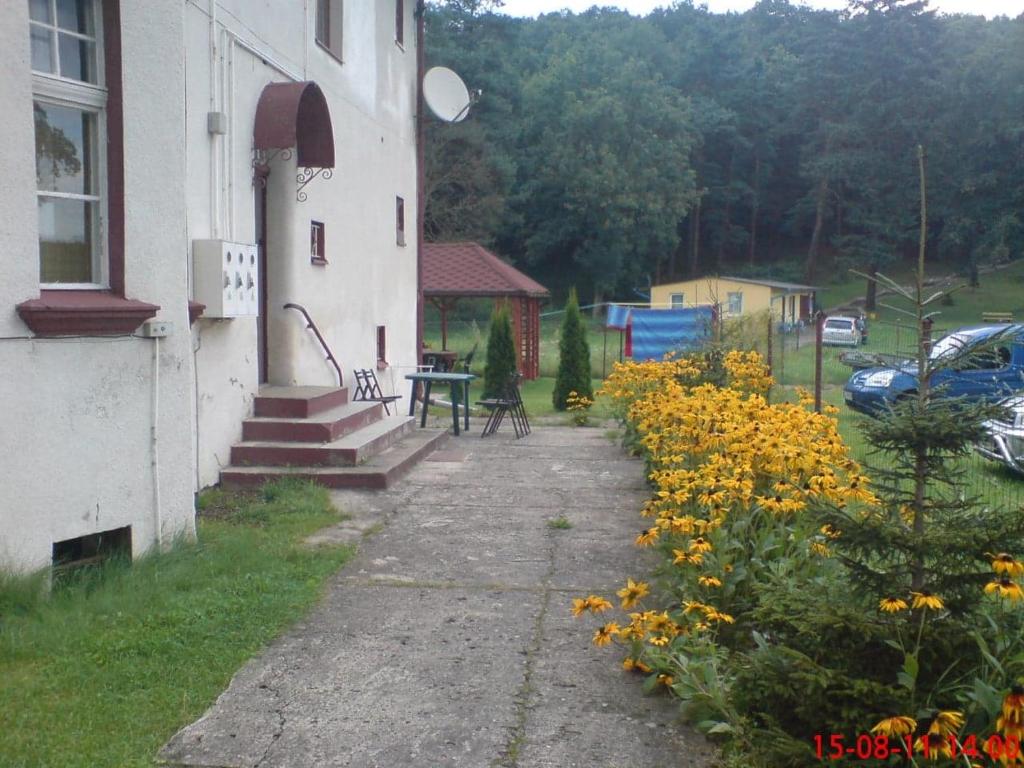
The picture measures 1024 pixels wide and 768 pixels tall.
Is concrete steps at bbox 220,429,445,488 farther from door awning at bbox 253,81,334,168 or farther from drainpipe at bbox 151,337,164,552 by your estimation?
door awning at bbox 253,81,334,168

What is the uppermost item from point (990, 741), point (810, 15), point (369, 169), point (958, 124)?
point (810, 15)

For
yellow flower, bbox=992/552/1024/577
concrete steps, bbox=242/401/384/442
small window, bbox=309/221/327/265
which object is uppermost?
small window, bbox=309/221/327/265

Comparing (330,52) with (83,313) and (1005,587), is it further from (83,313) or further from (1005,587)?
(1005,587)

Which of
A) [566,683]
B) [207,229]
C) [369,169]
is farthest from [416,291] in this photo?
[566,683]

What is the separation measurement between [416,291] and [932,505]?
44.4 ft

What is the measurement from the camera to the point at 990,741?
3268 mm

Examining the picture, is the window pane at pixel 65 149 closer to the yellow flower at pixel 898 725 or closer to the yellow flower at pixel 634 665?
the yellow flower at pixel 634 665

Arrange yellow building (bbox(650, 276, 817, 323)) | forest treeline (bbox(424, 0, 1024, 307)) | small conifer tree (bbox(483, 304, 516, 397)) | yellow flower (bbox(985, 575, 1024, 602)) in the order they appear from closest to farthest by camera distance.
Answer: yellow flower (bbox(985, 575, 1024, 602)), small conifer tree (bbox(483, 304, 516, 397)), yellow building (bbox(650, 276, 817, 323)), forest treeline (bbox(424, 0, 1024, 307))

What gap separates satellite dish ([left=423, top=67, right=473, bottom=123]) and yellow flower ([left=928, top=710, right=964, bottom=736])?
13.4 m

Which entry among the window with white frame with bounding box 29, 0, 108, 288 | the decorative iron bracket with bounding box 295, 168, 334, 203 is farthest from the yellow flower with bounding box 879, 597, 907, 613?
the decorative iron bracket with bounding box 295, 168, 334, 203

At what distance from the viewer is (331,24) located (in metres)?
12.3

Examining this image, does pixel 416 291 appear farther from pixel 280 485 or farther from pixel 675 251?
pixel 675 251

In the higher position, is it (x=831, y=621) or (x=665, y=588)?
(x=831, y=621)

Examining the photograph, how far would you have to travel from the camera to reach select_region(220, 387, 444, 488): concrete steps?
→ 9086 mm
